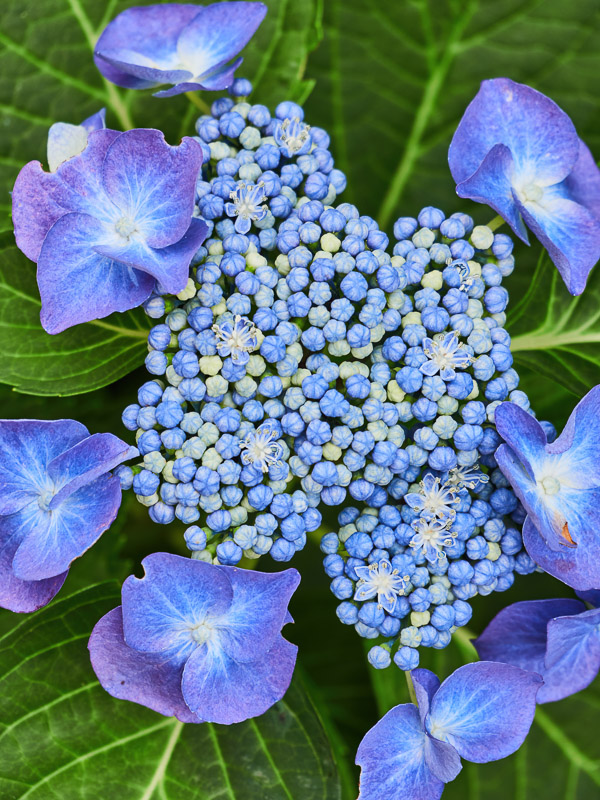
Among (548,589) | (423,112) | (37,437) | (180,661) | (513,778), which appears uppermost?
(423,112)

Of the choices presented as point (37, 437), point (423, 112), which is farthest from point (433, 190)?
point (37, 437)

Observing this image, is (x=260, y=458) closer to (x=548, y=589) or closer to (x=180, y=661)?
(x=180, y=661)

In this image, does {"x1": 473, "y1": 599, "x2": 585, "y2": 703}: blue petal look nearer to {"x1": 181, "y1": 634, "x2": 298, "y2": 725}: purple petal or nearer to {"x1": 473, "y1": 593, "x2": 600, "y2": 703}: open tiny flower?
{"x1": 473, "y1": 593, "x2": 600, "y2": 703}: open tiny flower

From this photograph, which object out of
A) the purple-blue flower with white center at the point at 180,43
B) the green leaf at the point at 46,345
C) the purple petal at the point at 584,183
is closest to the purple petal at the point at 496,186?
the purple petal at the point at 584,183

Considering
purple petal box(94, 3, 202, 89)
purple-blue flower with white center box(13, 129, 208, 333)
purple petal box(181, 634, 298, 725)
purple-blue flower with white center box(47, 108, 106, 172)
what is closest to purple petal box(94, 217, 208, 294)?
purple-blue flower with white center box(13, 129, 208, 333)

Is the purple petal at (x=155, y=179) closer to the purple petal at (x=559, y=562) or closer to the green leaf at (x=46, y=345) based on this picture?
the green leaf at (x=46, y=345)

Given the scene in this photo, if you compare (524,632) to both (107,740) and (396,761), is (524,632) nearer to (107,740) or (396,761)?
(396,761)

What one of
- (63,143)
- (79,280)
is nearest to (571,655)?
(79,280)
